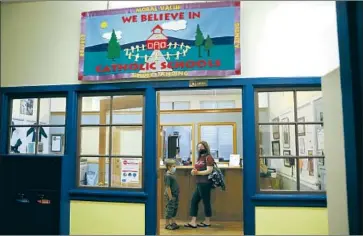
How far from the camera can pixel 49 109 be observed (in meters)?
4.02

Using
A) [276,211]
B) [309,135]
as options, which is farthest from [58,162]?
[309,135]

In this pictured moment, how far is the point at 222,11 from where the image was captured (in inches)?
142

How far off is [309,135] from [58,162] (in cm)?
299

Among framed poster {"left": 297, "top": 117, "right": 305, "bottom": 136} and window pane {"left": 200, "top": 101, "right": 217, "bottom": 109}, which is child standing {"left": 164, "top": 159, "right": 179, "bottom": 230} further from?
window pane {"left": 200, "top": 101, "right": 217, "bottom": 109}

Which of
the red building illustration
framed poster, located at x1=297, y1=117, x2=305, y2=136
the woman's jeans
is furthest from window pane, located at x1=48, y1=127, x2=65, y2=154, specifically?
framed poster, located at x1=297, y1=117, x2=305, y2=136

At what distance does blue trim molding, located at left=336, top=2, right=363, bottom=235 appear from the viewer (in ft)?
5.08

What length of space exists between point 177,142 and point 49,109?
3354 millimetres

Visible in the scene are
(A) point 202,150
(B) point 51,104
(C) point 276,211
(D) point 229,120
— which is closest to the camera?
(C) point 276,211

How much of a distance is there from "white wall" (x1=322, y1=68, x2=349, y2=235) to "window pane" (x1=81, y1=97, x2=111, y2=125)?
8.64 ft

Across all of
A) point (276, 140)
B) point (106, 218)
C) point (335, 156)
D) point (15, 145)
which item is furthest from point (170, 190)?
point (335, 156)

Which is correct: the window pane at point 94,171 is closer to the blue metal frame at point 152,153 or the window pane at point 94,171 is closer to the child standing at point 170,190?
the blue metal frame at point 152,153

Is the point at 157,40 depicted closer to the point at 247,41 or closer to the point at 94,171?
the point at 247,41

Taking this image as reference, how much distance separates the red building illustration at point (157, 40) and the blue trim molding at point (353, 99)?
232 centimetres

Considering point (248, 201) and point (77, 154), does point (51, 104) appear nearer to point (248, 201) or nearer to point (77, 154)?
point (77, 154)
